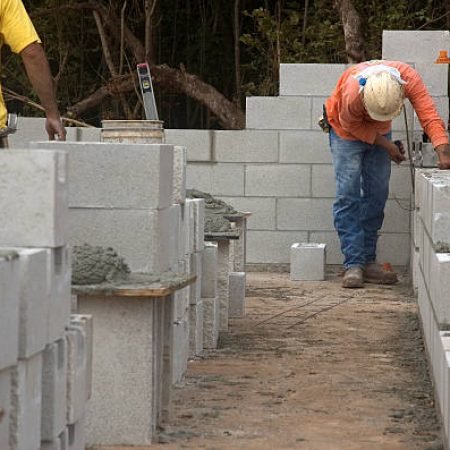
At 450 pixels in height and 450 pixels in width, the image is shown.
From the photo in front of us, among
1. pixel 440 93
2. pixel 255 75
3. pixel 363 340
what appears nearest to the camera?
pixel 363 340

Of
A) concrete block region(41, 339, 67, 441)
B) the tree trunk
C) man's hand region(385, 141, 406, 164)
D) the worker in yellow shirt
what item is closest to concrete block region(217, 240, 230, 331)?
the worker in yellow shirt

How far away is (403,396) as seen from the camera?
19.3 feet

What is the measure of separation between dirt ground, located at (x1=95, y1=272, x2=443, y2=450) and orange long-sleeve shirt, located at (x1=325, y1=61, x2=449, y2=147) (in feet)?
3.94

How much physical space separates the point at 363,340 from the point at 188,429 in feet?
8.04

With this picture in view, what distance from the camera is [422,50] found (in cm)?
1028

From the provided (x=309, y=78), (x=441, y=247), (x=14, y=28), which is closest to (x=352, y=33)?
(x=309, y=78)

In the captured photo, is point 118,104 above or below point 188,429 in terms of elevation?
above

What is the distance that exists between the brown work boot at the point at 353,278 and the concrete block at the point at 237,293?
4.92 ft

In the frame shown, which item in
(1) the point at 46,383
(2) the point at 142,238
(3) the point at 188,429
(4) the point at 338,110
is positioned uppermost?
(4) the point at 338,110

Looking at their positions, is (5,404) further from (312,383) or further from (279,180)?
(279,180)

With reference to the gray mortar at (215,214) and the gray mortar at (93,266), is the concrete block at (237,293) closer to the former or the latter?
the gray mortar at (215,214)

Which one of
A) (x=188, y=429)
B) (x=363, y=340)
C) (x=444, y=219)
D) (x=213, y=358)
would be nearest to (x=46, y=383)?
(x=188, y=429)

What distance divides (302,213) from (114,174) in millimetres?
5780

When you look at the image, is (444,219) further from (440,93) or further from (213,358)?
(440,93)
